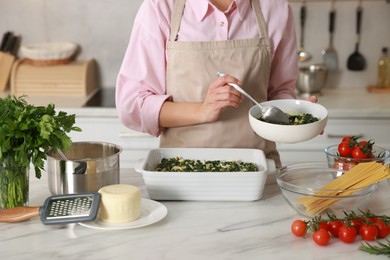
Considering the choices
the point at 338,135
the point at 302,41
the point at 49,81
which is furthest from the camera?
the point at 302,41

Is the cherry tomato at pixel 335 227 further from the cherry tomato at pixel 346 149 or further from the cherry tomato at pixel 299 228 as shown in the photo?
the cherry tomato at pixel 346 149

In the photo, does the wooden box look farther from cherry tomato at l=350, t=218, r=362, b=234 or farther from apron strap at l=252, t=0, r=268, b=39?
cherry tomato at l=350, t=218, r=362, b=234

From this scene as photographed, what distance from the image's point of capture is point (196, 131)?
6.99 feet

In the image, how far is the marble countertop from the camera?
1463mm

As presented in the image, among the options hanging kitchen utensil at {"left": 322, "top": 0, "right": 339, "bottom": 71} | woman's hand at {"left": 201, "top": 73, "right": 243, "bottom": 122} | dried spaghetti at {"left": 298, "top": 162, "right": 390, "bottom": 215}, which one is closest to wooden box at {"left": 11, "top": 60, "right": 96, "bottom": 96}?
hanging kitchen utensil at {"left": 322, "top": 0, "right": 339, "bottom": 71}

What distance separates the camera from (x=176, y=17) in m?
2.10

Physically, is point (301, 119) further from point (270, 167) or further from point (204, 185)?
point (204, 185)

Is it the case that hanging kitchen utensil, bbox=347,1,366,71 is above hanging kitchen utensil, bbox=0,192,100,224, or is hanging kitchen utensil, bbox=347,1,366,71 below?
above

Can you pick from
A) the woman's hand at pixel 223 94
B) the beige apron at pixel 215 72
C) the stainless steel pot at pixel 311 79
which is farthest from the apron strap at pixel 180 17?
the stainless steel pot at pixel 311 79

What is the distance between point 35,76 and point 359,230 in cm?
231

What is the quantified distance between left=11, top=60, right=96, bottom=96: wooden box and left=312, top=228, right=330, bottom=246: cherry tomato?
217 cm

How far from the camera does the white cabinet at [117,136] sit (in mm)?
3248

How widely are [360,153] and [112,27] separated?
7.16 feet

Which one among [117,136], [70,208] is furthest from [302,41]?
[70,208]
